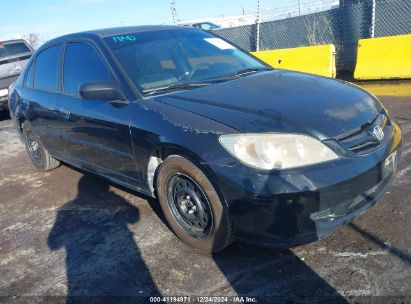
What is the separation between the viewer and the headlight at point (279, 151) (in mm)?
2510

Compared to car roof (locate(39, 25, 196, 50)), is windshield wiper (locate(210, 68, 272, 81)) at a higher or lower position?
lower

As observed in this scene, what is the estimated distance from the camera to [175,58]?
3.76 metres

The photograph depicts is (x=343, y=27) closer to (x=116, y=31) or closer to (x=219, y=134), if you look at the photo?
(x=116, y=31)

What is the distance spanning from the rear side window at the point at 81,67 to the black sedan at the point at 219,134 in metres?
0.01

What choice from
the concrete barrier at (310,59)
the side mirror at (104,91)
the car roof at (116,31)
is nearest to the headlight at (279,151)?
the side mirror at (104,91)

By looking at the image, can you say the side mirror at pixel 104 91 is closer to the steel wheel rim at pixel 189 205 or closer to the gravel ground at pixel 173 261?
the steel wheel rim at pixel 189 205

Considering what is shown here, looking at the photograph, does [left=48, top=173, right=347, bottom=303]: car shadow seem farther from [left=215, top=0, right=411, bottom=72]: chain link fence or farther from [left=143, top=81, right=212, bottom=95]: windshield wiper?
[left=215, top=0, right=411, bottom=72]: chain link fence

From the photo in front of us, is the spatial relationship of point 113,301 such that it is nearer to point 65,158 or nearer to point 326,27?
point 65,158

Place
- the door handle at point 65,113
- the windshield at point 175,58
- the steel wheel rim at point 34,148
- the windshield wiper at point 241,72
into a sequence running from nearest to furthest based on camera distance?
the windshield at point 175,58
the windshield wiper at point 241,72
the door handle at point 65,113
the steel wheel rim at point 34,148

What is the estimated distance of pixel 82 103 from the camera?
12.6ft

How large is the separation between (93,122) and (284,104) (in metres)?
1.75

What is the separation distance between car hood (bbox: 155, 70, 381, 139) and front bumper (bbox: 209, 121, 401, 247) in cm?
26

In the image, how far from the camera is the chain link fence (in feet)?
30.8

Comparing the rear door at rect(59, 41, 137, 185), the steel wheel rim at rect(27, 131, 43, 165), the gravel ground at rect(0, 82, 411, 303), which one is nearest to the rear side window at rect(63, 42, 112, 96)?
the rear door at rect(59, 41, 137, 185)
